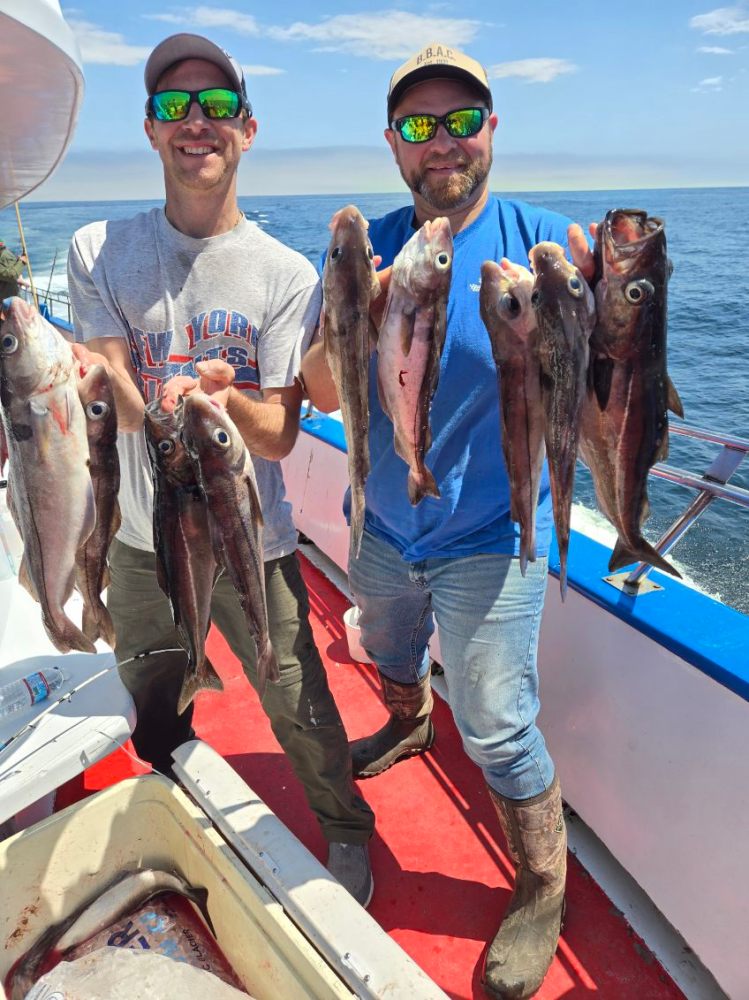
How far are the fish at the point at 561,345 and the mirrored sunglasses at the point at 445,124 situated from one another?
2.50 ft

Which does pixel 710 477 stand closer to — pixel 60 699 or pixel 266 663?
pixel 266 663

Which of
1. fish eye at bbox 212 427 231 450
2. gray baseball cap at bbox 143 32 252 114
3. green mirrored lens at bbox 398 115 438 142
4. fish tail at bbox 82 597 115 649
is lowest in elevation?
fish tail at bbox 82 597 115 649

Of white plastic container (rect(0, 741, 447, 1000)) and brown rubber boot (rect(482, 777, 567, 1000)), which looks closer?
white plastic container (rect(0, 741, 447, 1000))

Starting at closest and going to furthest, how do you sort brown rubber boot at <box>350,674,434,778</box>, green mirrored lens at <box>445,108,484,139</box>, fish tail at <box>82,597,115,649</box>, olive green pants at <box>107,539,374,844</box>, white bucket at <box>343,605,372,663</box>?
fish tail at <box>82,597,115,649</box>
green mirrored lens at <box>445,108,484,139</box>
olive green pants at <box>107,539,374,844</box>
brown rubber boot at <box>350,674,434,778</box>
white bucket at <box>343,605,372,663</box>

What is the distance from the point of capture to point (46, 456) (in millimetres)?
1765

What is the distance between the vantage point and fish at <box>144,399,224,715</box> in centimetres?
181

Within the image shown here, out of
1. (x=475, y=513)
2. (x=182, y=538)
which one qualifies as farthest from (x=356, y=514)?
(x=475, y=513)

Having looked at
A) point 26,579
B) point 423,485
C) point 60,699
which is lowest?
point 60,699

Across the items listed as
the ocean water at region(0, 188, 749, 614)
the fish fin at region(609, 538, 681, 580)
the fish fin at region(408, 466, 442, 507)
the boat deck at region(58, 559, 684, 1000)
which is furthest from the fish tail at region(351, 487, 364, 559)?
the ocean water at region(0, 188, 749, 614)

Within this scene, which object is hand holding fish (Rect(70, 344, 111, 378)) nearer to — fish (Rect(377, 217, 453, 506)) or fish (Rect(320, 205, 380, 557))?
fish (Rect(320, 205, 380, 557))

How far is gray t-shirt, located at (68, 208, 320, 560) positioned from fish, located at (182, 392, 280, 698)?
2.16 ft

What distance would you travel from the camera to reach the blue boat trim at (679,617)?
7.72 ft

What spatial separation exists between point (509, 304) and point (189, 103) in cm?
134

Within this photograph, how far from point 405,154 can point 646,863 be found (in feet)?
9.02
